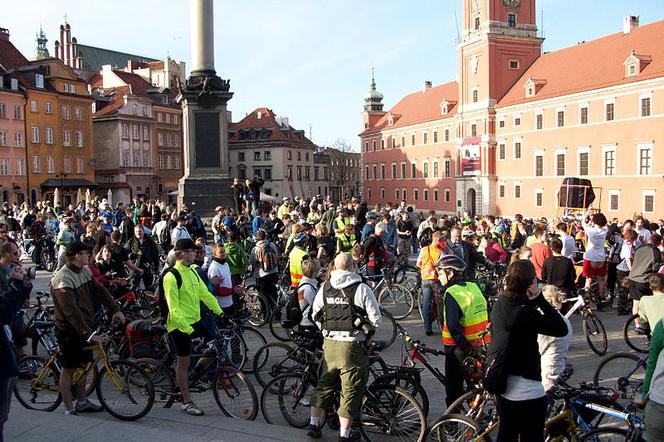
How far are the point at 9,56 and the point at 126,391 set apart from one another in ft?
208

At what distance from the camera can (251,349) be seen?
9375mm

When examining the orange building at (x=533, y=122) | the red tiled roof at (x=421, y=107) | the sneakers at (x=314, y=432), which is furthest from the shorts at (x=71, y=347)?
the red tiled roof at (x=421, y=107)

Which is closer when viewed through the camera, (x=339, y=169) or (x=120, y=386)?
(x=120, y=386)

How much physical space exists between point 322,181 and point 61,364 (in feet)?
325

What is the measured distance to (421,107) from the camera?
289ft

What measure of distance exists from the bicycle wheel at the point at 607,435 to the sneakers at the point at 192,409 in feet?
13.7

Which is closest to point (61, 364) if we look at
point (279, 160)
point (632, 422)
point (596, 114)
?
point (632, 422)

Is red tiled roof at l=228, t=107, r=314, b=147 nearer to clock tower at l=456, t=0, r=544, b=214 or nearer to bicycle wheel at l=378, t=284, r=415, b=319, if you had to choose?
clock tower at l=456, t=0, r=544, b=214

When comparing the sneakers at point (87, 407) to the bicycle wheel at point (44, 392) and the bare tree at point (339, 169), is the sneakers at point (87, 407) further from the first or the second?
the bare tree at point (339, 169)

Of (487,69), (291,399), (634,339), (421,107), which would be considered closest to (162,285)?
(291,399)

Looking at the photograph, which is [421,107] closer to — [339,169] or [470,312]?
[339,169]

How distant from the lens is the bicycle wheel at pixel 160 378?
7258 millimetres

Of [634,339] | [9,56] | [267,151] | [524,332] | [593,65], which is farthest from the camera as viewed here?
[267,151]

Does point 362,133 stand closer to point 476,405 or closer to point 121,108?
point 121,108
